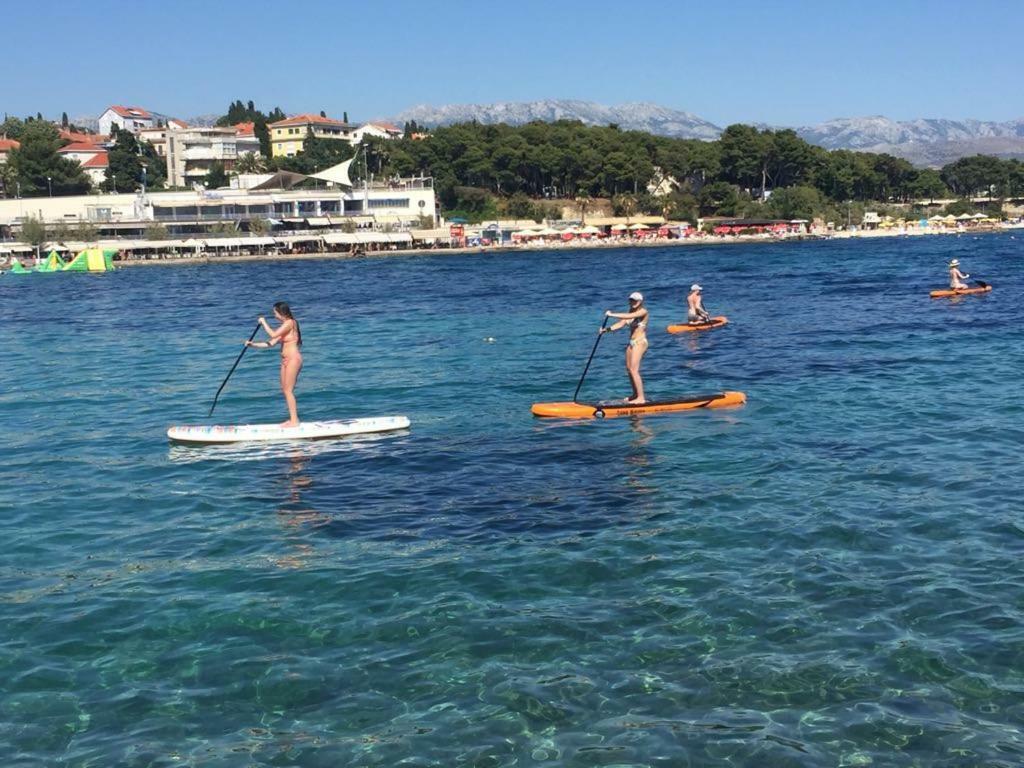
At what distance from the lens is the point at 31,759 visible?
344 inches

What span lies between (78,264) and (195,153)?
263 feet

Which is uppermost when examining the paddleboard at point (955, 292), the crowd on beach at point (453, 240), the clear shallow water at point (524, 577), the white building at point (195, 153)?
the white building at point (195, 153)

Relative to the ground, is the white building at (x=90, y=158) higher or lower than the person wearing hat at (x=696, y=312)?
higher

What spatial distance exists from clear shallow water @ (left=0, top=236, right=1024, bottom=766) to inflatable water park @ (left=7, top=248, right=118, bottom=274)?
8462cm

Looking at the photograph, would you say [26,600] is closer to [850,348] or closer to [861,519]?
[861,519]

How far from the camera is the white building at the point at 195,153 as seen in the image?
595 ft

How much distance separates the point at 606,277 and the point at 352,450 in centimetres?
6001

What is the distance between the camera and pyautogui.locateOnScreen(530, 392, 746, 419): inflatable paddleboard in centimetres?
2138

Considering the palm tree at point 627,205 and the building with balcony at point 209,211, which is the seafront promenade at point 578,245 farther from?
the palm tree at point 627,205

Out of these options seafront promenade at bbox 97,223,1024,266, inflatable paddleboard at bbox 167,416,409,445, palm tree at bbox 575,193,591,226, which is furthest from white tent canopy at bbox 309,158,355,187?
inflatable paddleboard at bbox 167,416,409,445

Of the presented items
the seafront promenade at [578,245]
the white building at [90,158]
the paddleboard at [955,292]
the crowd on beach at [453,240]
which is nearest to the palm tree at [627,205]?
the crowd on beach at [453,240]

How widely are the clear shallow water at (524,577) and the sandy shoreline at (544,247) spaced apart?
3749 inches

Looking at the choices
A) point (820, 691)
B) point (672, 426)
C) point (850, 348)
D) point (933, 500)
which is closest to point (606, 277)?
point (850, 348)

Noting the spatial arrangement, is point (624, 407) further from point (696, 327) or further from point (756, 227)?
point (756, 227)
